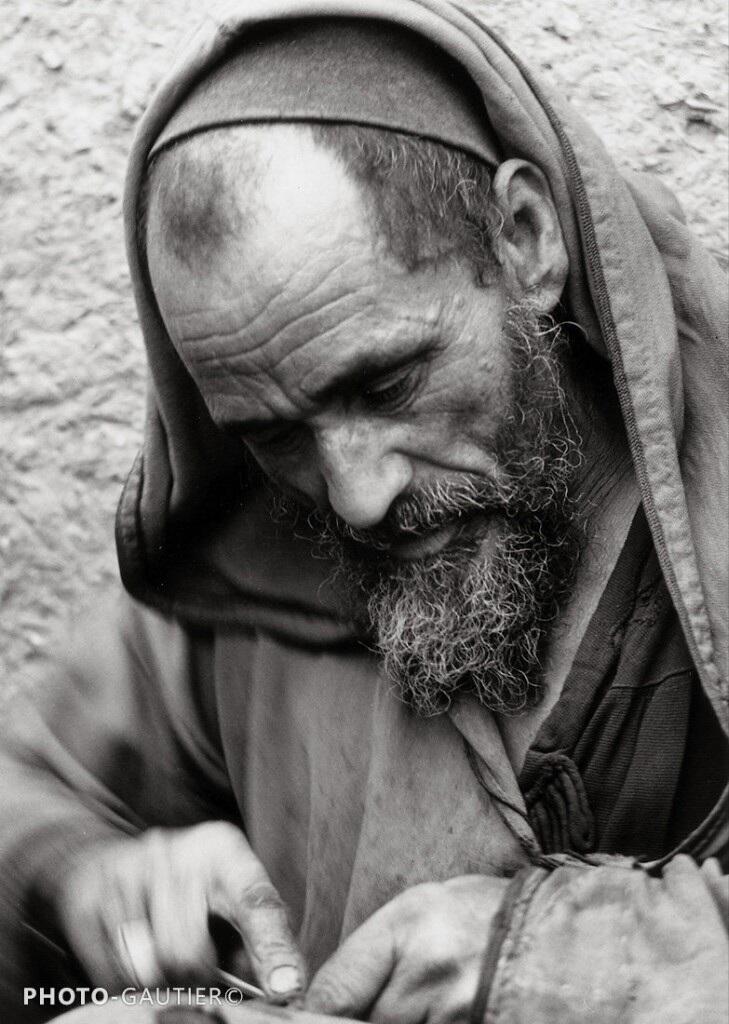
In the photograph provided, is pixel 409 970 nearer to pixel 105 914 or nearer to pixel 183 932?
pixel 183 932

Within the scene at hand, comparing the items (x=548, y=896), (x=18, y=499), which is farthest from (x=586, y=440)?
(x=18, y=499)

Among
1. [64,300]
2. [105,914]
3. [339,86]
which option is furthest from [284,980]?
[64,300]

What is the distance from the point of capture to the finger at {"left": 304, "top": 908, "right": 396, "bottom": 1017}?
61.5 inches

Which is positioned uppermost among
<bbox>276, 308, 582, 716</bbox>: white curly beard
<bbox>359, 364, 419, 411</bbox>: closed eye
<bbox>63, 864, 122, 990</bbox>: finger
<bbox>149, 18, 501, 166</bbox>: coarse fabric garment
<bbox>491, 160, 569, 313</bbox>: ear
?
<bbox>149, 18, 501, 166</bbox>: coarse fabric garment

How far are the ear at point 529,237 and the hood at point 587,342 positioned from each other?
0.02 m

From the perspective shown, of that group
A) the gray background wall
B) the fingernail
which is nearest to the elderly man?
Answer: the fingernail

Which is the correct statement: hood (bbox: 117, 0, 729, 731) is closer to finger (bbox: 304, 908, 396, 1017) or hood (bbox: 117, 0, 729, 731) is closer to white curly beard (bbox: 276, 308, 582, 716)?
white curly beard (bbox: 276, 308, 582, 716)

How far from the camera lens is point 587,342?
191cm

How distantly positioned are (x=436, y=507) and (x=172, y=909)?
0.60 m

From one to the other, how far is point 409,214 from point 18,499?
1367mm

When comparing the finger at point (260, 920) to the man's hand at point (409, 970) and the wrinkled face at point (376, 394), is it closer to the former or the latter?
the man's hand at point (409, 970)

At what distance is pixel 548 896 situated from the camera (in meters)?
1.59

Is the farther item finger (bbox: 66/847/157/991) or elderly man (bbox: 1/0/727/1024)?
finger (bbox: 66/847/157/991)

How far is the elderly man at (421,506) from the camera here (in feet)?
5.63
